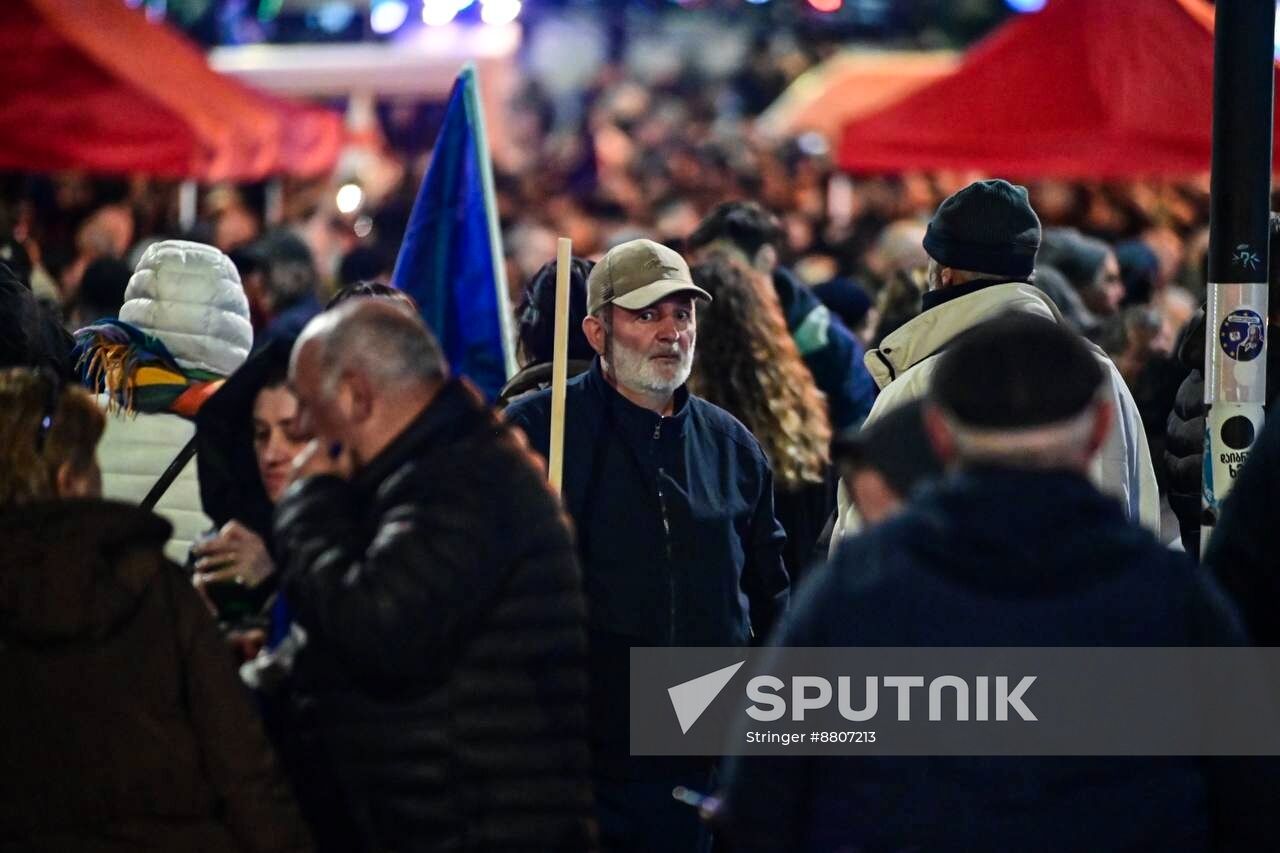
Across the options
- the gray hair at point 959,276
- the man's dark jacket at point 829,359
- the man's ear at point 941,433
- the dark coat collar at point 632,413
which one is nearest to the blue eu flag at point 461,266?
the dark coat collar at point 632,413

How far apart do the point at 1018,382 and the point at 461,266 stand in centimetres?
436

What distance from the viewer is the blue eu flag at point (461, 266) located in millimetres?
7512

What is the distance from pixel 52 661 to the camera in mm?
4027

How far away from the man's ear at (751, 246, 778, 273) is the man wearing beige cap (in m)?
2.89

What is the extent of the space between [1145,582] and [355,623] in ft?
4.88

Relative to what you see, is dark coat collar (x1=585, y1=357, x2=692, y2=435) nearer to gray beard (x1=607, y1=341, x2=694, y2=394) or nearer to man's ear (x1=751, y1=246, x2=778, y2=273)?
gray beard (x1=607, y1=341, x2=694, y2=394)

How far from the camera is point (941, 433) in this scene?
3533 mm

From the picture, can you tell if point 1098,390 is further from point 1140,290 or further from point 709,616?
point 1140,290

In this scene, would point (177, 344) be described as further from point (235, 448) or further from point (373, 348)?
point (373, 348)

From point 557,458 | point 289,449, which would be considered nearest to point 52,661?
point 289,449

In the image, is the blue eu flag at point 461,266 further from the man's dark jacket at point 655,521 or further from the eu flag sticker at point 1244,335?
the eu flag sticker at point 1244,335

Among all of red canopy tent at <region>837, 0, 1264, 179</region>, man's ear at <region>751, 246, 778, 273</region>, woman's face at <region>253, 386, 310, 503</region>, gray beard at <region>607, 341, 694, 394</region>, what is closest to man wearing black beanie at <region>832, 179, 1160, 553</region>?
gray beard at <region>607, 341, 694, 394</region>

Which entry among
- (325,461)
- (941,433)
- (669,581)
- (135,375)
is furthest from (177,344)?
(941,433)

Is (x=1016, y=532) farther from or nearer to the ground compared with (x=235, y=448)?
farther from the ground
